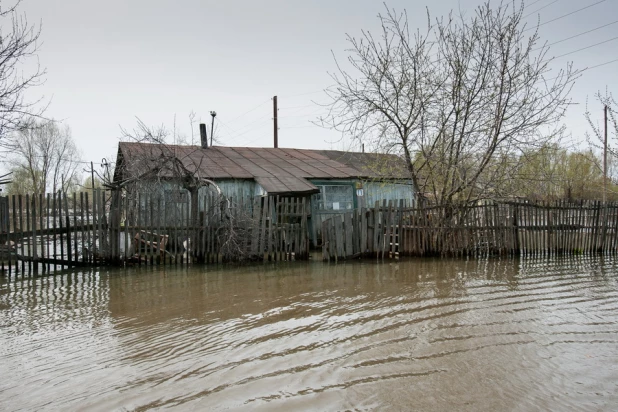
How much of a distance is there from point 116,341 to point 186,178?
7422mm

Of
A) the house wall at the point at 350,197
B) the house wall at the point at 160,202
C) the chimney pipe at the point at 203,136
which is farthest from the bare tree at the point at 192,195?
the chimney pipe at the point at 203,136

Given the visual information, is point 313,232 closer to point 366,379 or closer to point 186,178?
point 186,178

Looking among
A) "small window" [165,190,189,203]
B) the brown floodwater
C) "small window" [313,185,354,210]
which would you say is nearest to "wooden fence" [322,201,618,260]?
the brown floodwater

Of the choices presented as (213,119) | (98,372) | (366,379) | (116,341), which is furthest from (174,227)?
(213,119)

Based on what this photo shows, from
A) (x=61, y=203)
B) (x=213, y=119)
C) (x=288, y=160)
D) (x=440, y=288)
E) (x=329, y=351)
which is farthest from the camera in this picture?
(x=213, y=119)

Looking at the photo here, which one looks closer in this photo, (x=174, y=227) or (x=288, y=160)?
(x=174, y=227)

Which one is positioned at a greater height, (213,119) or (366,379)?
(213,119)

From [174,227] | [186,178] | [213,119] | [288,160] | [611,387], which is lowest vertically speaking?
[611,387]

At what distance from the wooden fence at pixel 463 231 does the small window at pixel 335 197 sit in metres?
5.25

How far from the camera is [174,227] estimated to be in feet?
34.7

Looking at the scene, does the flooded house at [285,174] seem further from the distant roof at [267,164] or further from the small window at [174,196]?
the small window at [174,196]

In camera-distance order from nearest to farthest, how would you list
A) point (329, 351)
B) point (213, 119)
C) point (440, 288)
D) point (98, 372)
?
1. point (98, 372)
2. point (329, 351)
3. point (440, 288)
4. point (213, 119)

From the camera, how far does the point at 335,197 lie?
661 inches

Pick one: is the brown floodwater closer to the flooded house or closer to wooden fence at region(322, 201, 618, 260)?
wooden fence at region(322, 201, 618, 260)
